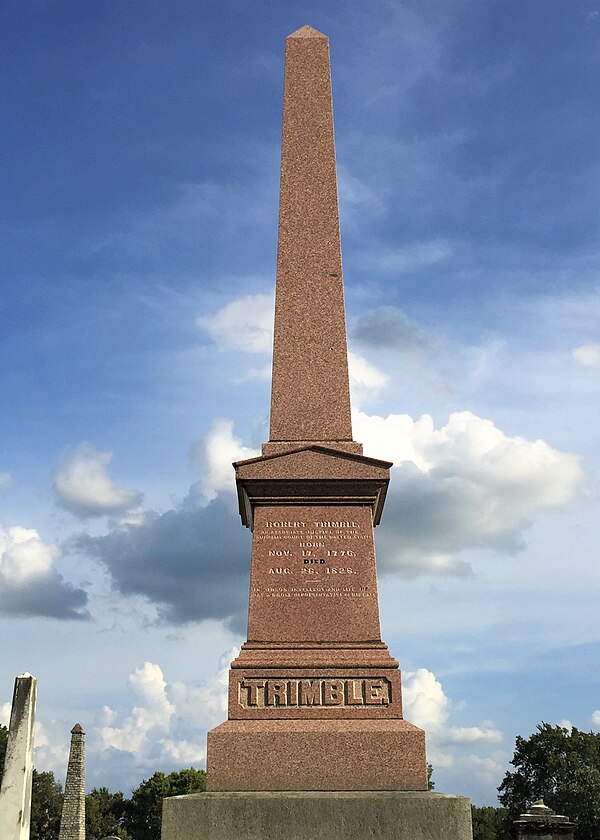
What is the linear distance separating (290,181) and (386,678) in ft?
→ 23.7

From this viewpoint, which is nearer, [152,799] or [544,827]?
[544,827]

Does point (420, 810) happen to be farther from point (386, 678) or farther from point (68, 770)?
point (68, 770)

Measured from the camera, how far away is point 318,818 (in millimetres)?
8625

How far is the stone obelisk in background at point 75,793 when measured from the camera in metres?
33.4

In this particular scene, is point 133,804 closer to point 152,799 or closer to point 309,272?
point 152,799

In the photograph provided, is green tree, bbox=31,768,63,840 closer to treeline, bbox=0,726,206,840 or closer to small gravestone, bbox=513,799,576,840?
treeline, bbox=0,726,206,840

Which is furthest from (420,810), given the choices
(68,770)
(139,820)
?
(139,820)

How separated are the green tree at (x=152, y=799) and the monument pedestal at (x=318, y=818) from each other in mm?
59913

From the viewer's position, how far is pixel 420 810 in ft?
28.3

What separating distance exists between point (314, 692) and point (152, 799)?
2454 inches

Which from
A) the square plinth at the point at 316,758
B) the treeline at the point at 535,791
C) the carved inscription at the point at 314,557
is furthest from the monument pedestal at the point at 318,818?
the treeline at the point at 535,791

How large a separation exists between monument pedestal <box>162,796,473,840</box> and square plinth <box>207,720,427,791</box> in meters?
0.54

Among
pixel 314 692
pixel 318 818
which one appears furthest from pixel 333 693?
pixel 318 818

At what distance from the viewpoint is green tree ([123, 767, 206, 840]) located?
2544 inches
